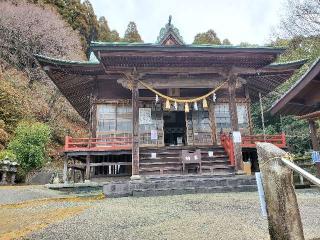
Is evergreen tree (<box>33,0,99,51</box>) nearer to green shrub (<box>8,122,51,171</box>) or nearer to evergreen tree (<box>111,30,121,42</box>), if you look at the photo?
evergreen tree (<box>111,30,121,42</box>)

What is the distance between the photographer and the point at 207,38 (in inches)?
1953

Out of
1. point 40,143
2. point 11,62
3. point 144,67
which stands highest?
point 11,62

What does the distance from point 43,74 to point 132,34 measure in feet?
76.4

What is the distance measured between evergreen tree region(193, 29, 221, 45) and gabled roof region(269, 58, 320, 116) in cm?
3995

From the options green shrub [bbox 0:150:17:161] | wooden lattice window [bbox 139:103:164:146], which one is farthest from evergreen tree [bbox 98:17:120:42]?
wooden lattice window [bbox 139:103:164:146]

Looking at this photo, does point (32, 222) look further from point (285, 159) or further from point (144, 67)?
point (144, 67)

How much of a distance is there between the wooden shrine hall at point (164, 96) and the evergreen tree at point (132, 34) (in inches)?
1347

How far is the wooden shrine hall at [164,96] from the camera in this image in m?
11.7

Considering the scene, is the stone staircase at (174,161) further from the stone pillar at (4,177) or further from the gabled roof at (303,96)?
the stone pillar at (4,177)

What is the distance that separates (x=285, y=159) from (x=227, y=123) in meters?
12.8

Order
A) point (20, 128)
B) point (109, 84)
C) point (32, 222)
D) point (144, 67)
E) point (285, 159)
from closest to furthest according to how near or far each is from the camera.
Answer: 1. point (285, 159)
2. point (32, 222)
3. point (144, 67)
4. point (109, 84)
5. point (20, 128)

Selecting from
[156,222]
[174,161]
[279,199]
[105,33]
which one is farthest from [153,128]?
[105,33]

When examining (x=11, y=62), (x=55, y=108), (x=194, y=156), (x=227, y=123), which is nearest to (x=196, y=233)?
(x=194, y=156)

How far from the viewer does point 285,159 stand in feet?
10.4
